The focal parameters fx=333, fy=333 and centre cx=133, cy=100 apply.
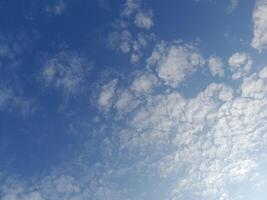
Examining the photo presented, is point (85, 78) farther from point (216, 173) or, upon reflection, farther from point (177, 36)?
point (216, 173)

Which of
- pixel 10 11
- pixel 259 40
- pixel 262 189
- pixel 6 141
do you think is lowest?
pixel 6 141

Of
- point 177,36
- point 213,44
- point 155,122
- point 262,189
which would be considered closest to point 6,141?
point 155,122

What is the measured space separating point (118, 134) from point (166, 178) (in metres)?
7.16

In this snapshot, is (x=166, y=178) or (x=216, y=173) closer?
(x=166, y=178)

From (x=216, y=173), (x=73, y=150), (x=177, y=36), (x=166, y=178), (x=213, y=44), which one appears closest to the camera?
(x=177, y=36)

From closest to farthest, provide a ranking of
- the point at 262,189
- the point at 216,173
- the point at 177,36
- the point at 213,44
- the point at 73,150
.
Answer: the point at 177,36
the point at 213,44
the point at 73,150
the point at 216,173
the point at 262,189

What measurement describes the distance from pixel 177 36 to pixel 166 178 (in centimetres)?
1191

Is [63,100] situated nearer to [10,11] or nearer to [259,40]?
[10,11]

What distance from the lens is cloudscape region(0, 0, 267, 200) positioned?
11477mm

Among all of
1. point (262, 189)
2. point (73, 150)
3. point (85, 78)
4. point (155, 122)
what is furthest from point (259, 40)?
point (262, 189)

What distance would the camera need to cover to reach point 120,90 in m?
14.0

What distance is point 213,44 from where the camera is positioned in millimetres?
13727

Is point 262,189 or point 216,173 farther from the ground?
point 262,189

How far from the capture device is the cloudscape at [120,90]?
11477 millimetres
